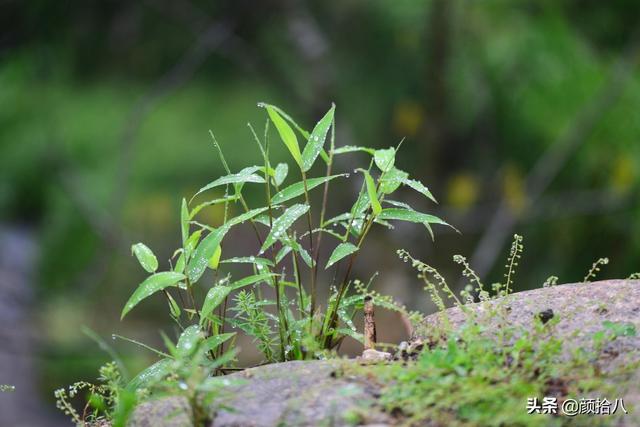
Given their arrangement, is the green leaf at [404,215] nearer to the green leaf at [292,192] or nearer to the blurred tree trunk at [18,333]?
the green leaf at [292,192]

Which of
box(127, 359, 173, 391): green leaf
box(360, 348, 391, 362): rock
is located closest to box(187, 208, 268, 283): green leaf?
box(127, 359, 173, 391): green leaf

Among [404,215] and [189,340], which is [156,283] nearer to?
[189,340]

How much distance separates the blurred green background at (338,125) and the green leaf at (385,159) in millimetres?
2354

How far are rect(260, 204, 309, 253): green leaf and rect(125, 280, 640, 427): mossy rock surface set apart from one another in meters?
0.20

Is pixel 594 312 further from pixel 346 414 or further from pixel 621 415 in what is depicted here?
pixel 346 414

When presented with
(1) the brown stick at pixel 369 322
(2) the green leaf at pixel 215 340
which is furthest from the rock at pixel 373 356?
(2) the green leaf at pixel 215 340

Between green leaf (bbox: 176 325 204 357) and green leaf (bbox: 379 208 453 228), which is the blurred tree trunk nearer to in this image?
green leaf (bbox: 176 325 204 357)

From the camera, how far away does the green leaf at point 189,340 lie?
1.22m

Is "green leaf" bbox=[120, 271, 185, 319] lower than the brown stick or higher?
higher

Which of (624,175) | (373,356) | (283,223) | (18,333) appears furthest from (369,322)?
(18,333)

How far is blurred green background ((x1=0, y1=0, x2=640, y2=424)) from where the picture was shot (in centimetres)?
398

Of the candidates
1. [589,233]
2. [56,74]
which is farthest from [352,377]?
[56,74]

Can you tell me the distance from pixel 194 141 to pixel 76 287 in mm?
993

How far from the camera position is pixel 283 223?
4.32 feet
